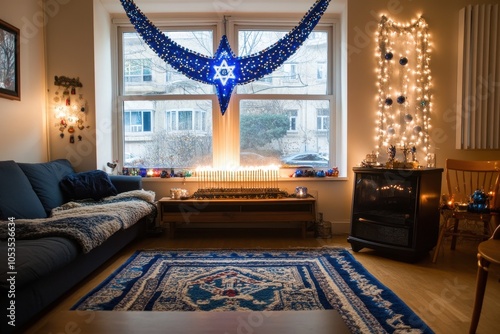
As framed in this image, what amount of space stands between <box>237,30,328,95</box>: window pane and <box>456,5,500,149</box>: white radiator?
147 cm

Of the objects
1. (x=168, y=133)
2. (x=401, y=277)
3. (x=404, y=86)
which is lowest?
(x=401, y=277)

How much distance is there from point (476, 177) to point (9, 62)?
470cm

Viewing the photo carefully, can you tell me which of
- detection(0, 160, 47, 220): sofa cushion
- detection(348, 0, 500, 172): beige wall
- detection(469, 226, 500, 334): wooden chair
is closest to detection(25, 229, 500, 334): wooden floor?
detection(469, 226, 500, 334): wooden chair

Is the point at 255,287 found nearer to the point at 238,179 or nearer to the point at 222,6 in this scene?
the point at 238,179

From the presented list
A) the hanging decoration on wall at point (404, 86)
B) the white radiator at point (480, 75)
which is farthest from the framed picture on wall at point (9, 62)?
the white radiator at point (480, 75)

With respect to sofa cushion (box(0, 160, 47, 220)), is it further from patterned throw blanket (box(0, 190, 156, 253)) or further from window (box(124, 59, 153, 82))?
window (box(124, 59, 153, 82))

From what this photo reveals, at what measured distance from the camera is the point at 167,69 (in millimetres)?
4184

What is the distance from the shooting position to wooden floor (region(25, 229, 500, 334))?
1810mm

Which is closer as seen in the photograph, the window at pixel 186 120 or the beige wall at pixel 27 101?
the beige wall at pixel 27 101

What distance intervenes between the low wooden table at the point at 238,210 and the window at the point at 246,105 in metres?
0.70

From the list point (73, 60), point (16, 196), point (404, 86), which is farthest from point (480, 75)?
point (16, 196)

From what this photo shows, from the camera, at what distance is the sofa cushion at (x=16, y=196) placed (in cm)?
252

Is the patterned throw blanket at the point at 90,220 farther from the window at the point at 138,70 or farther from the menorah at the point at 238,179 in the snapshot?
the window at the point at 138,70

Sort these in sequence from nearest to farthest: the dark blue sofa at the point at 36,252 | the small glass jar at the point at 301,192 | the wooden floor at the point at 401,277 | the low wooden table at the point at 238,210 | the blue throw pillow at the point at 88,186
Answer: the dark blue sofa at the point at 36,252 → the wooden floor at the point at 401,277 → the blue throw pillow at the point at 88,186 → the low wooden table at the point at 238,210 → the small glass jar at the point at 301,192
